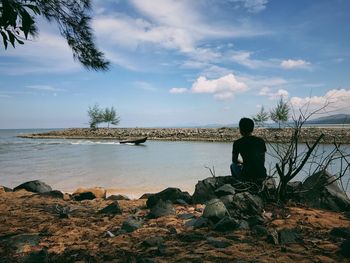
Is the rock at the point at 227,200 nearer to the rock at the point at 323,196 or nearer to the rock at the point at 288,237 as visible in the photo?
the rock at the point at 288,237

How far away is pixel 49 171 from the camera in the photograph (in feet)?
43.2

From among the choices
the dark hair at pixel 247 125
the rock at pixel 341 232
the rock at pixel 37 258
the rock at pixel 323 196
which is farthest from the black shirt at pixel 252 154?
the rock at pixel 37 258

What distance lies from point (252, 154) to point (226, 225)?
5.10ft

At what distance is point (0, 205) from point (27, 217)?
4.09ft

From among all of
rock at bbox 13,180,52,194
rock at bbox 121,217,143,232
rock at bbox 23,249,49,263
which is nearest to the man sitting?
rock at bbox 121,217,143,232

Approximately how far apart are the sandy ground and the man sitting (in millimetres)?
708

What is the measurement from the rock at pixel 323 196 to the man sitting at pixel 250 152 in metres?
0.95

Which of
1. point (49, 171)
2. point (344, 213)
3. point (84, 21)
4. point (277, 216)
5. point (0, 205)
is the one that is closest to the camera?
point (277, 216)

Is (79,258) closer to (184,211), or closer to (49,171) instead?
(184,211)

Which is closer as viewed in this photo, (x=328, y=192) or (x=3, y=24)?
(x=3, y=24)

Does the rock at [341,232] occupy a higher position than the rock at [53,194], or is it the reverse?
the rock at [341,232]

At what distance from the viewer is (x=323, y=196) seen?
5484 mm

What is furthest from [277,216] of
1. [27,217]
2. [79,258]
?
[27,217]

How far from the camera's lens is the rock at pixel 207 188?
623 cm
